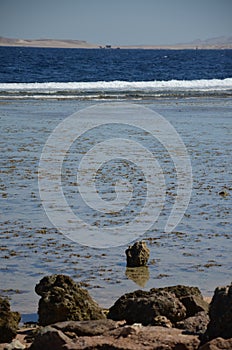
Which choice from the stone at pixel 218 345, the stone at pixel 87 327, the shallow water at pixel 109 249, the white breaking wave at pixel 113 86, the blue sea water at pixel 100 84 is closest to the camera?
the stone at pixel 218 345

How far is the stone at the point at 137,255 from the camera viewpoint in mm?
7789

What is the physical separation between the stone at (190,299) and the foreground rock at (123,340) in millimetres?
823

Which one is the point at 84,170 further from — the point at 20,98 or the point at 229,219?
the point at 20,98

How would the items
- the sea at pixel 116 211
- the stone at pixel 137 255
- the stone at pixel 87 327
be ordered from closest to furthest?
1. the stone at pixel 87 327
2. the sea at pixel 116 211
3. the stone at pixel 137 255

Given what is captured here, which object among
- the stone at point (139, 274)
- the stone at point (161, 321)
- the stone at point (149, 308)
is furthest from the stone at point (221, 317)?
the stone at point (139, 274)

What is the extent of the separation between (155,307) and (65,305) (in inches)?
27.7

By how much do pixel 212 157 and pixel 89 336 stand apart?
32.4ft

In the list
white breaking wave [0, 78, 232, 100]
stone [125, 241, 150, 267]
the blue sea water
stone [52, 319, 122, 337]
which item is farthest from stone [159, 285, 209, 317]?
the blue sea water

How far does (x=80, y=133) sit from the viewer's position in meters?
18.4

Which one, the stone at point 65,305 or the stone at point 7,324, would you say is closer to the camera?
the stone at point 7,324

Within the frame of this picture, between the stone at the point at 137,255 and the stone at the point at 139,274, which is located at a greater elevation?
the stone at the point at 137,255

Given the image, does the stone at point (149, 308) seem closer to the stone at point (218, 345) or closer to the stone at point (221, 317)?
the stone at point (221, 317)

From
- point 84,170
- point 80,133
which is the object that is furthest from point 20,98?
point 84,170

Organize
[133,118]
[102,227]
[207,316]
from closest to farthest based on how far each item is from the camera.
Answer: [207,316] < [102,227] < [133,118]
